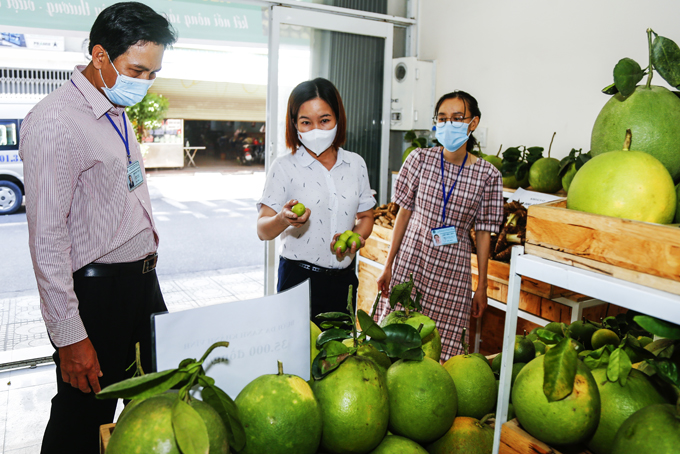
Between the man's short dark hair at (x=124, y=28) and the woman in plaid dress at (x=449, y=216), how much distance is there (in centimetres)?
138

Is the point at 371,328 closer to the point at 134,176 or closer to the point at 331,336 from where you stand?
the point at 331,336

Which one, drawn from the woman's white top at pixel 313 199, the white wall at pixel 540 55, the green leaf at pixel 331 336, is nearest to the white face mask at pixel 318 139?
the woman's white top at pixel 313 199

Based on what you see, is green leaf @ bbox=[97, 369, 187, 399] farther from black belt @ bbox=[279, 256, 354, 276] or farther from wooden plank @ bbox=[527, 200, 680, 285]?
black belt @ bbox=[279, 256, 354, 276]

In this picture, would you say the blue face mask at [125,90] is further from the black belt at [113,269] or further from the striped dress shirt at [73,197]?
the black belt at [113,269]

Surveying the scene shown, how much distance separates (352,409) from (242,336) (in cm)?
21

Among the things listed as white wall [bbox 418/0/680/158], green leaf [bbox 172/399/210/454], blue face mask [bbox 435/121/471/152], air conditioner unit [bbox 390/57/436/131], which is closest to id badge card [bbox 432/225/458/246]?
blue face mask [bbox 435/121/471/152]

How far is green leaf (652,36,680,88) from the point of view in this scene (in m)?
0.71

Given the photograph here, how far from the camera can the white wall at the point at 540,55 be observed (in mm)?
2834

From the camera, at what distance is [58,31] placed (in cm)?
325

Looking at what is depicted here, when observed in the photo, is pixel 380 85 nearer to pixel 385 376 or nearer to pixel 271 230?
pixel 271 230

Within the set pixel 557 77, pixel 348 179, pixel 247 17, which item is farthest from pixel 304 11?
pixel 348 179

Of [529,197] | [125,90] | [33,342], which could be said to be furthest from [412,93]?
[33,342]

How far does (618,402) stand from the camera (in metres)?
0.71

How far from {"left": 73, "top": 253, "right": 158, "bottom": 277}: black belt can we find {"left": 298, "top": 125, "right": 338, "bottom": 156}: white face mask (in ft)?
2.52
